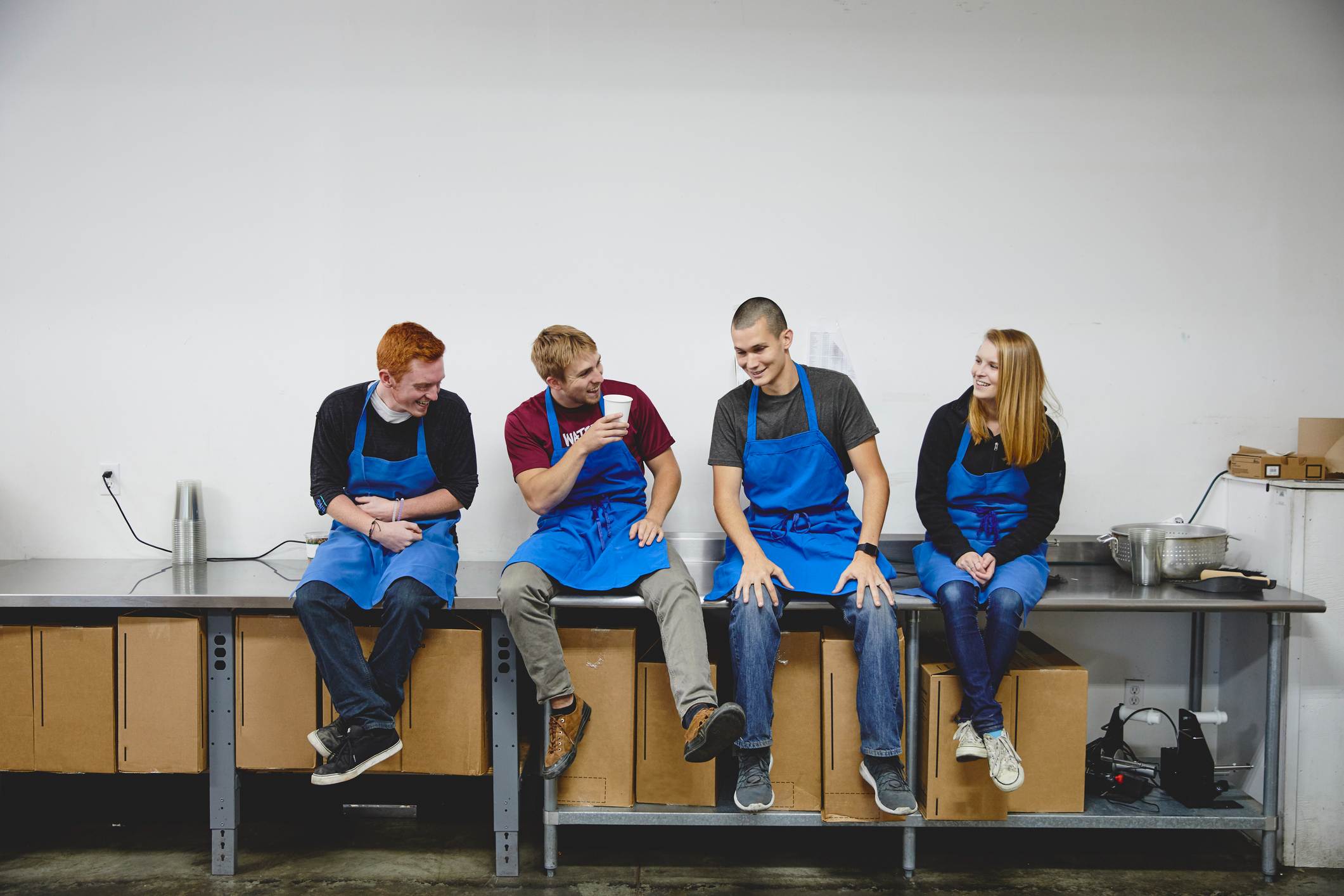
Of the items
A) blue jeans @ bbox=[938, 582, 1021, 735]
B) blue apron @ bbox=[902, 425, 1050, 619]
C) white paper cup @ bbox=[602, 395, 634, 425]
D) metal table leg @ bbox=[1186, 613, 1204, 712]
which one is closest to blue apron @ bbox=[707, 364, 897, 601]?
blue apron @ bbox=[902, 425, 1050, 619]

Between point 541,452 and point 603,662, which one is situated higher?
point 541,452

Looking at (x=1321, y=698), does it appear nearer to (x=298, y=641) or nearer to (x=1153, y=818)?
(x=1153, y=818)

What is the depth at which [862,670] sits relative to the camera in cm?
228

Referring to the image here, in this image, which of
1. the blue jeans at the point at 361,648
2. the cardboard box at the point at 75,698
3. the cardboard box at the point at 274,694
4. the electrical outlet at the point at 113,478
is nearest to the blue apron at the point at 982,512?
the blue jeans at the point at 361,648

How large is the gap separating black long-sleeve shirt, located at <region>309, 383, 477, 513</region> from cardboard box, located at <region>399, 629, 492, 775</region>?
44 centimetres

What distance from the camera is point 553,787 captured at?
7.82ft

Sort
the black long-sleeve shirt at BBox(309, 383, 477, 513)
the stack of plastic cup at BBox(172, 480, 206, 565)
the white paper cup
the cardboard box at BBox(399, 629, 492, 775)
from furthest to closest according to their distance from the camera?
the stack of plastic cup at BBox(172, 480, 206, 565) < the black long-sleeve shirt at BBox(309, 383, 477, 513) < the cardboard box at BBox(399, 629, 492, 775) < the white paper cup

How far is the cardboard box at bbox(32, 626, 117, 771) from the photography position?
2439mm

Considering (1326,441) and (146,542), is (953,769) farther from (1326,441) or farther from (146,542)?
(146,542)

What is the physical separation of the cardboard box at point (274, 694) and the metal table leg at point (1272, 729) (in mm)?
2704

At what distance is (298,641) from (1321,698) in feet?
9.83

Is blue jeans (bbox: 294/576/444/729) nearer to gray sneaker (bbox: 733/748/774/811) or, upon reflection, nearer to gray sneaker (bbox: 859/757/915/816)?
gray sneaker (bbox: 733/748/774/811)

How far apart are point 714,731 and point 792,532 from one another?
2.25 ft

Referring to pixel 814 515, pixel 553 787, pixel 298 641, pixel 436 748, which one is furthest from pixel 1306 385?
pixel 298 641
